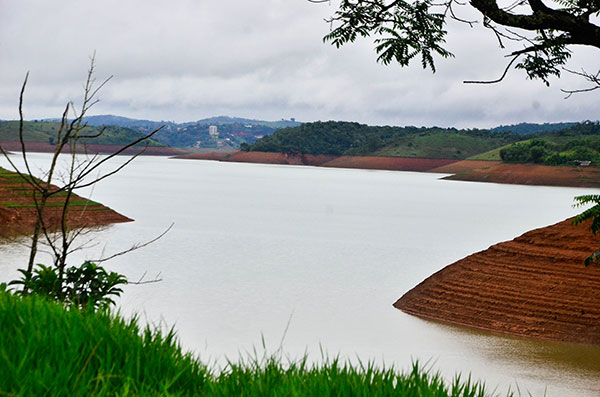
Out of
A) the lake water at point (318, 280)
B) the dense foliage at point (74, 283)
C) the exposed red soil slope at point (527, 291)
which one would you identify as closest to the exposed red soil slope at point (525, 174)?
the lake water at point (318, 280)

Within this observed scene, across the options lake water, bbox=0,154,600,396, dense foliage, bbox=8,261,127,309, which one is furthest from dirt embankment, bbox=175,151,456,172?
dense foliage, bbox=8,261,127,309

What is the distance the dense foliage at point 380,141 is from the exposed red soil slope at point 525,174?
37.0ft

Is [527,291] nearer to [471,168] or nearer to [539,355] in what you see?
[539,355]

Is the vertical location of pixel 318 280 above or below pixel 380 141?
below

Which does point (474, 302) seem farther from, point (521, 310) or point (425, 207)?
point (425, 207)

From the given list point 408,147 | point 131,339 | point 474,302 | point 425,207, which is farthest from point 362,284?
point 408,147

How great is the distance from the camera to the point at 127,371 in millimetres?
5027

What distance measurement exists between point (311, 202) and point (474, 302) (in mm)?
56134

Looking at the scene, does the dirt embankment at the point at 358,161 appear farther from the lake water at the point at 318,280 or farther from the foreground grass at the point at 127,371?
the foreground grass at the point at 127,371

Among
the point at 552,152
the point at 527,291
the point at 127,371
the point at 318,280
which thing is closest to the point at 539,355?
the point at 527,291

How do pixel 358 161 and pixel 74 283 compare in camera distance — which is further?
pixel 358 161

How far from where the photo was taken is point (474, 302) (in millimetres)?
21250

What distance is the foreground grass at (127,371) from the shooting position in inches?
175

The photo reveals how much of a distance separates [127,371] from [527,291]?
1765 cm
